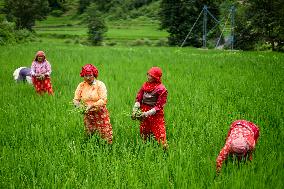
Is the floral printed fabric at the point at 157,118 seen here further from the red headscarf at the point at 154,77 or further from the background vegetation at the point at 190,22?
the background vegetation at the point at 190,22

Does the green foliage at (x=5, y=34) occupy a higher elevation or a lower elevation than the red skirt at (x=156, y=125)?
lower

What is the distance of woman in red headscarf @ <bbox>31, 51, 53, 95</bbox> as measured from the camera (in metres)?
7.77

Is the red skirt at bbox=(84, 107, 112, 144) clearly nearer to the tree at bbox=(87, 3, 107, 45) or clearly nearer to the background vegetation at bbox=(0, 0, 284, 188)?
the background vegetation at bbox=(0, 0, 284, 188)

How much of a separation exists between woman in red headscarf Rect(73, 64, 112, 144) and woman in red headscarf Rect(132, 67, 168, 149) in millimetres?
469

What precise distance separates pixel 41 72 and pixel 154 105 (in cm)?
412

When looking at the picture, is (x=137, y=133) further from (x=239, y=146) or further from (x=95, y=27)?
(x=95, y=27)

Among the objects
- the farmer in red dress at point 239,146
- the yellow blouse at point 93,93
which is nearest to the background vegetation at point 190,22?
the yellow blouse at point 93,93

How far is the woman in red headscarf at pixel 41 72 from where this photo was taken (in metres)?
7.77

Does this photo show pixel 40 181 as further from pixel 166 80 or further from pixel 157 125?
pixel 166 80

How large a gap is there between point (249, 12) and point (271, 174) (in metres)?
20.6

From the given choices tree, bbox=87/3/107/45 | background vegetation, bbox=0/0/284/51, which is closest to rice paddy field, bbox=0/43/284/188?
background vegetation, bbox=0/0/284/51

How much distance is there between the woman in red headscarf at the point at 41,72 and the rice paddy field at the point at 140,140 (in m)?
0.25

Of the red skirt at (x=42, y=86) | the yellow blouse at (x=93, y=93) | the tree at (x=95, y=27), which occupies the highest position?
the yellow blouse at (x=93, y=93)

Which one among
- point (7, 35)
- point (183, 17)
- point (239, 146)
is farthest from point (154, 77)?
point (183, 17)
